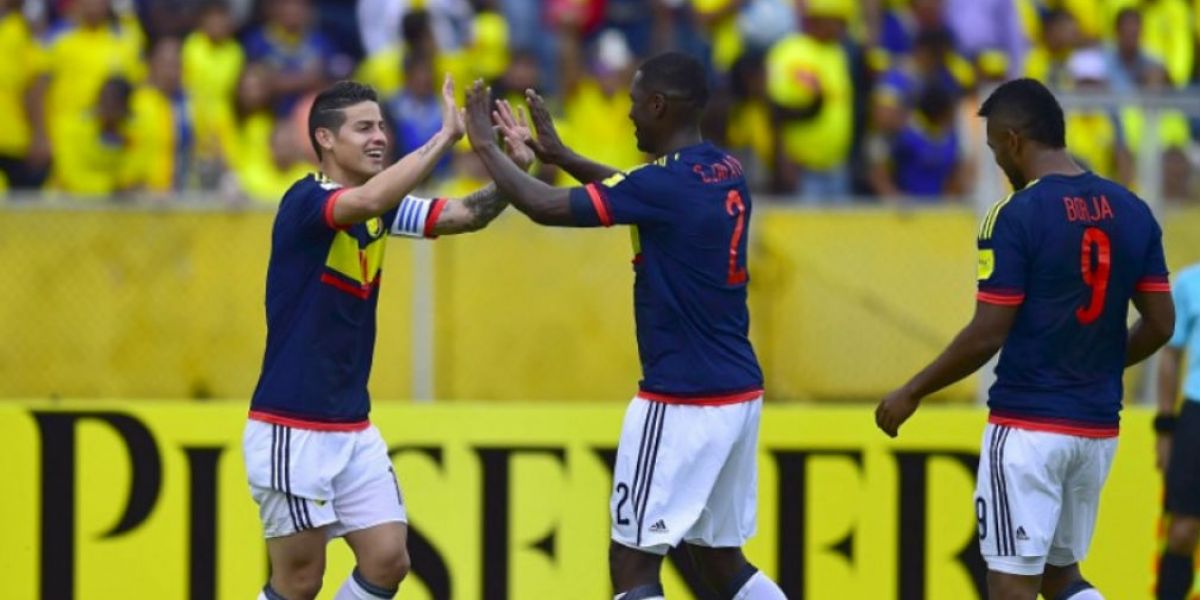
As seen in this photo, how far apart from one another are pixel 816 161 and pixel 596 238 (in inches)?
128

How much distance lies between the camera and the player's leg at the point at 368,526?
25.6 ft

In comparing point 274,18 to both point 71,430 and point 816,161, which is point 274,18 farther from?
point 71,430

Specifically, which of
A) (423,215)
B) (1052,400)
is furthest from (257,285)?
(1052,400)

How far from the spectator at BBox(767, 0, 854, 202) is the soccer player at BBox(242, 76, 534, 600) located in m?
5.64

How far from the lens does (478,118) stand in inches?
302

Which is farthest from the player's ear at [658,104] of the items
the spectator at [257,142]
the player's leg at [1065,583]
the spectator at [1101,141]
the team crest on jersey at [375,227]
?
the spectator at [257,142]

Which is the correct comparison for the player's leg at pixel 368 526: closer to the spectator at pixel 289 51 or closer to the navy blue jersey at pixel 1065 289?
the navy blue jersey at pixel 1065 289

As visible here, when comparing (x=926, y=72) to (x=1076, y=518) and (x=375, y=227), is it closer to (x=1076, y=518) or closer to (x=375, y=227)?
(x=1076, y=518)

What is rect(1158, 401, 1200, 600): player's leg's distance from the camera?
9.62 meters

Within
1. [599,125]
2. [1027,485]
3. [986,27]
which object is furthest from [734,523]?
[986,27]

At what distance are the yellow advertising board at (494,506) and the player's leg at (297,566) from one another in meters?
2.10

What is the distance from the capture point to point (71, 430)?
9.94 m

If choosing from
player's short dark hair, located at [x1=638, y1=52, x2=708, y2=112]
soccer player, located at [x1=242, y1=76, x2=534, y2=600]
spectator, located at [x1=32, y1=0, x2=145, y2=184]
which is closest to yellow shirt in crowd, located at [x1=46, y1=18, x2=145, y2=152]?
spectator, located at [x1=32, y1=0, x2=145, y2=184]

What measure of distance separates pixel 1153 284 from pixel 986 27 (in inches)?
288
